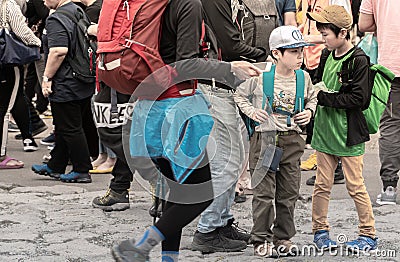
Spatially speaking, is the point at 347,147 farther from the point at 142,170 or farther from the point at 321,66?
the point at 142,170

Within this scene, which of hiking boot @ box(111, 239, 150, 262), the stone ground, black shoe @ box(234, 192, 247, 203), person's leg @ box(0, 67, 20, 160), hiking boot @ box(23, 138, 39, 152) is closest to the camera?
hiking boot @ box(111, 239, 150, 262)

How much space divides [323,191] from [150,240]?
1.66 m

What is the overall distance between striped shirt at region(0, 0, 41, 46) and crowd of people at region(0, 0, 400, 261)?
0.79 m

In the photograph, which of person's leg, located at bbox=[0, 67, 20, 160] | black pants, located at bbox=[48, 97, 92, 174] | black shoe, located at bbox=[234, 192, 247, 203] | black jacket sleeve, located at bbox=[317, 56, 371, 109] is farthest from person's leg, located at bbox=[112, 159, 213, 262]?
person's leg, located at bbox=[0, 67, 20, 160]

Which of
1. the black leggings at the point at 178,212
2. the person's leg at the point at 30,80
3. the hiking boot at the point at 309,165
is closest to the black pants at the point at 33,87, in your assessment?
the person's leg at the point at 30,80

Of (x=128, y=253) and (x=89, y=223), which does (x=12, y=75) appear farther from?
(x=128, y=253)

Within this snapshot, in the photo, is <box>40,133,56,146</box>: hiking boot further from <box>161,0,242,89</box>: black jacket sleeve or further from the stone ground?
<box>161,0,242,89</box>: black jacket sleeve

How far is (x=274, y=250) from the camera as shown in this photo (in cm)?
537

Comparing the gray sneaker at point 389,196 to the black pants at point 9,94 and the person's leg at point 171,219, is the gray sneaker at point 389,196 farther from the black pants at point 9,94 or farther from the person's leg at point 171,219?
the black pants at point 9,94

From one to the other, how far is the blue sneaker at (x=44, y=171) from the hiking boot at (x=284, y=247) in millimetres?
3183

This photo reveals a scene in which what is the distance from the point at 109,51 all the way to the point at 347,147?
73.5 inches

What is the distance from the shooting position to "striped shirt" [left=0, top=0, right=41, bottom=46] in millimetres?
8164

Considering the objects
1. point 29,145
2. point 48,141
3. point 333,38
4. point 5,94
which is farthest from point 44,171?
point 333,38

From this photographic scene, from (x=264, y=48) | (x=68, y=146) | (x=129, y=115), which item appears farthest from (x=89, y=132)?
(x=129, y=115)
